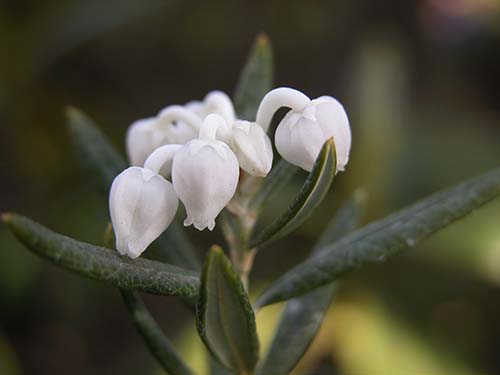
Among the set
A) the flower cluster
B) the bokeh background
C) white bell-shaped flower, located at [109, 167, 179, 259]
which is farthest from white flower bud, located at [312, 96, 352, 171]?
the bokeh background

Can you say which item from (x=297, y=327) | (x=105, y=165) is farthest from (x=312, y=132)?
(x=105, y=165)

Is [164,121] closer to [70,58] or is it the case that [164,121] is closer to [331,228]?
[331,228]

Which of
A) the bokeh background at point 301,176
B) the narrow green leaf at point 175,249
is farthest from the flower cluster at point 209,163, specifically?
the bokeh background at point 301,176

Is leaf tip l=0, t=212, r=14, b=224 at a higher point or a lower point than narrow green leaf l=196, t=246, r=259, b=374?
higher

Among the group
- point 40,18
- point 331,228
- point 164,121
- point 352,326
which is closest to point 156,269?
point 164,121

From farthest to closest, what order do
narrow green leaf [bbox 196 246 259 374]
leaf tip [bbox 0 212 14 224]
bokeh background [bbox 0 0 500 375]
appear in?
bokeh background [bbox 0 0 500 375], narrow green leaf [bbox 196 246 259 374], leaf tip [bbox 0 212 14 224]

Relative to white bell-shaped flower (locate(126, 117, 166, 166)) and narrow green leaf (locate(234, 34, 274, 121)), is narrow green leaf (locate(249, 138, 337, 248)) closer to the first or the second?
white bell-shaped flower (locate(126, 117, 166, 166))

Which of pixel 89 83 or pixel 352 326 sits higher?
pixel 89 83
